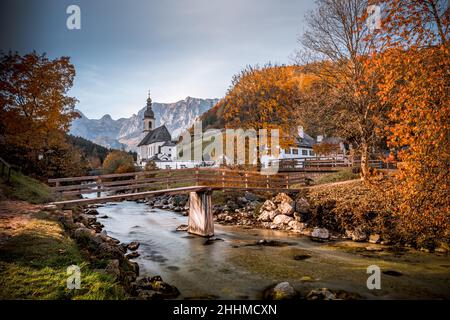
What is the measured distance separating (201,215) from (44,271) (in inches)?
420

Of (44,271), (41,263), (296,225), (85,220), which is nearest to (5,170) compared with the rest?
(85,220)

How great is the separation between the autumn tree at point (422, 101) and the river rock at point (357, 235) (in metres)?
5.14

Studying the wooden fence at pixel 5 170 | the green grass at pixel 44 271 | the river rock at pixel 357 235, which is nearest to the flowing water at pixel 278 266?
the river rock at pixel 357 235

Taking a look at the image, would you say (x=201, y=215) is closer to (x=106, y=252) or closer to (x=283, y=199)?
(x=283, y=199)

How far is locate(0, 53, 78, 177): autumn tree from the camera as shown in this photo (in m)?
20.8

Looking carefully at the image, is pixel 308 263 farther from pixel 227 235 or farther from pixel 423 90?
pixel 423 90

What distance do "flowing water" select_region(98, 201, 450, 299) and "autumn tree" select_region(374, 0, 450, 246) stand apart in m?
2.32

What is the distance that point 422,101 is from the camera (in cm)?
786

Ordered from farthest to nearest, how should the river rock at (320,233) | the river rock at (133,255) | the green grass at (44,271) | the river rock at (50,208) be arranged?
the river rock at (320,233), the river rock at (133,255), the river rock at (50,208), the green grass at (44,271)

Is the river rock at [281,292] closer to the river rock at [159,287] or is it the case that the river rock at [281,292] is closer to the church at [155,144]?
the river rock at [159,287]

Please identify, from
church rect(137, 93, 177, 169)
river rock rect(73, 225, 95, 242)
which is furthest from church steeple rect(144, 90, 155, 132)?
river rock rect(73, 225, 95, 242)

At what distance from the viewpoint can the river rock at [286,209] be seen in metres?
18.8

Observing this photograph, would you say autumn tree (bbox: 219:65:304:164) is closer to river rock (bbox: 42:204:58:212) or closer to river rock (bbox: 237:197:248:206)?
river rock (bbox: 237:197:248:206)
